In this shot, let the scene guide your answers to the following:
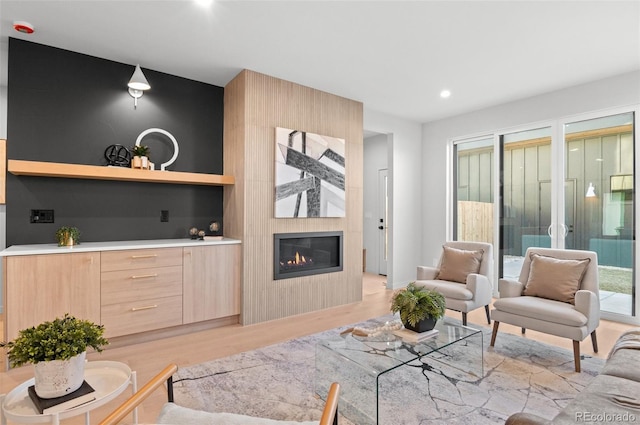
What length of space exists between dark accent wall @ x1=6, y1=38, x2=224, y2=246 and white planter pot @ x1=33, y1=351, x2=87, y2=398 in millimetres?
Result: 2291

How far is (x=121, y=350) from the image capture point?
2967 mm

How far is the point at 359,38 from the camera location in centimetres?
298

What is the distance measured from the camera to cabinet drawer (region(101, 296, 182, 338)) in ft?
9.68

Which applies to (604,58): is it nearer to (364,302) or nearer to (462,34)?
(462,34)

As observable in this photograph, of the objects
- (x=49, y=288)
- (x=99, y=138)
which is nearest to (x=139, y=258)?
(x=49, y=288)

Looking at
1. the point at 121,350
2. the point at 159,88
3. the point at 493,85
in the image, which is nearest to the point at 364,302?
the point at 121,350

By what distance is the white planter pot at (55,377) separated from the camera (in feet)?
4.37

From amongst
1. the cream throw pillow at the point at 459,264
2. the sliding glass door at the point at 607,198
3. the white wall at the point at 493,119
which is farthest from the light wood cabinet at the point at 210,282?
the sliding glass door at the point at 607,198

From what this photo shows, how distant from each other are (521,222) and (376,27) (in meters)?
3.35

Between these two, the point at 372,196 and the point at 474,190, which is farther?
the point at 372,196

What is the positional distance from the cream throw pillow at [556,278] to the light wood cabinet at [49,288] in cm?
381

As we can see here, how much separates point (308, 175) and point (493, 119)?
2.85 metres

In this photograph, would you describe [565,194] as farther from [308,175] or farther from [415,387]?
[415,387]

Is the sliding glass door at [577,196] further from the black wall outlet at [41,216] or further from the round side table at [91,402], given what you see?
the black wall outlet at [41,216]
